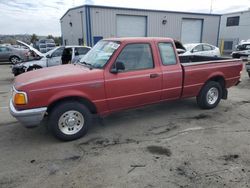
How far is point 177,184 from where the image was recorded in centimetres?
291

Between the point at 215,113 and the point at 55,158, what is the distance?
4.08 m

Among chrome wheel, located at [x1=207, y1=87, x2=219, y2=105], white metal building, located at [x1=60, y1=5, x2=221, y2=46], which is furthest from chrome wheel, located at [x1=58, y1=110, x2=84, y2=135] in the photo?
white metal building, located at [x1=60, y1=5, x2=221, y2=46]

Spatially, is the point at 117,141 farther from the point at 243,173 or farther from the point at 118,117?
the point at 243,173

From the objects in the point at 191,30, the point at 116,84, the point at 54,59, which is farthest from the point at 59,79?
the point at 191,30

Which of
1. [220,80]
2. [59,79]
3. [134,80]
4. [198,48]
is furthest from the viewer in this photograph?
[198,48]

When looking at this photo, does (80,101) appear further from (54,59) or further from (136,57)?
(54,59)

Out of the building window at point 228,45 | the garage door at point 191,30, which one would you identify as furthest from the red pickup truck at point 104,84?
the building window at point 228,45

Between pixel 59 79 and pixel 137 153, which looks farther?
pixel 59 79

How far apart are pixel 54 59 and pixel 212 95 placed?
7273mm

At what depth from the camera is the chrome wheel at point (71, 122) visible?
13.2ft

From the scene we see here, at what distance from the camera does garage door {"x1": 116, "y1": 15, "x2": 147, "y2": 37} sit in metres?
21.5

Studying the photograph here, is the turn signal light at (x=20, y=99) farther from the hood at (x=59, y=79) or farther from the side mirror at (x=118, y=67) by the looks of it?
the side mirror at (x=118, y=67)

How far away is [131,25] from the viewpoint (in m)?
22.2

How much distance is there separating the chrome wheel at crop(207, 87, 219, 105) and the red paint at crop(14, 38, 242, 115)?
0.40m
